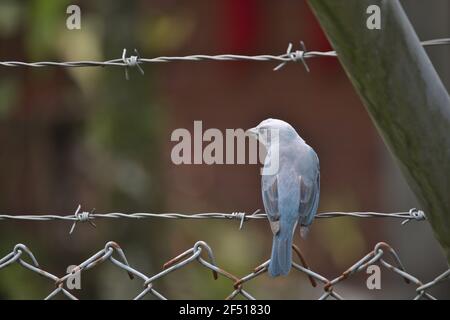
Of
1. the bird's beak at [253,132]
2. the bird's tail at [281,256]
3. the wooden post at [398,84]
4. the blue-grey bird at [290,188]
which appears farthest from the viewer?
the bird's beak at [253,132]

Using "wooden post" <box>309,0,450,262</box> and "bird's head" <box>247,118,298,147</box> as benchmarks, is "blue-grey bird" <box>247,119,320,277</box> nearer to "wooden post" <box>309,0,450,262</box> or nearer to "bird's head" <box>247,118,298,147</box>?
"bird's head" <box>247,118,298,147</box>

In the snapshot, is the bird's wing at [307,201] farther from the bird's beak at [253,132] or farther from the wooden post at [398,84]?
the wooden post at [398,84]

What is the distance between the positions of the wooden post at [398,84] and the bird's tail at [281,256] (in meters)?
0.53

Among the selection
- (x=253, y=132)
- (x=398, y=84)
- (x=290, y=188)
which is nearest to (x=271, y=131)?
(x=253, y=132)

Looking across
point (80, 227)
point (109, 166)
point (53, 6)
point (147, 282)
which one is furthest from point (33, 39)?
point (147, 282)

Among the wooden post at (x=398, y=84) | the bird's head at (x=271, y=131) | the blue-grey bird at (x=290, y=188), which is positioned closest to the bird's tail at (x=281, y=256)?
the blue-grey bird at (x=290, y=188)

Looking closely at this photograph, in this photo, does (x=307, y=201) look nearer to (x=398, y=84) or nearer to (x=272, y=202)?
(x=272, y=202)

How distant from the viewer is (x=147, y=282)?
103 inches

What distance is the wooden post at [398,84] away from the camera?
6.96 ft

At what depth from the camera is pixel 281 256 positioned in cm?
267

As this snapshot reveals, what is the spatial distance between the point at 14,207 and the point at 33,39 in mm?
1936

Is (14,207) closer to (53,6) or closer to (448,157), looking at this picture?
(53,6)

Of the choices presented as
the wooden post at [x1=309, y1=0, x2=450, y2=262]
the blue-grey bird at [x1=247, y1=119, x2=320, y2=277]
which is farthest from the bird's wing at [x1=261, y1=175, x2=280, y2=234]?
the wooden post at [x1=309, y1=0, x2=450, y2=262]

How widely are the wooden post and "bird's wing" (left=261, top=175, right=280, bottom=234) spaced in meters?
0.58
